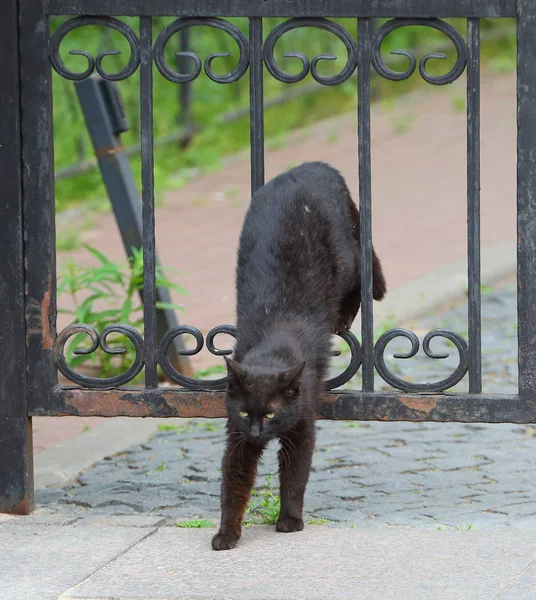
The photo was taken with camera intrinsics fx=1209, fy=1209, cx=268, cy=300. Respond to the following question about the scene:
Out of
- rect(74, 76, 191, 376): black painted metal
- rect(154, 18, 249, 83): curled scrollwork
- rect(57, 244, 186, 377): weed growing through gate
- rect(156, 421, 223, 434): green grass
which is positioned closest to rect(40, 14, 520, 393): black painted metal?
rect(154, 18, 249, 83): curled scrollwork

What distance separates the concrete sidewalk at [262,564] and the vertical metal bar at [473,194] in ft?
1.86

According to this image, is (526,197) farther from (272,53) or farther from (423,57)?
(272,53)

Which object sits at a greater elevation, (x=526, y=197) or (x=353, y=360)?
(x=526, y=197)

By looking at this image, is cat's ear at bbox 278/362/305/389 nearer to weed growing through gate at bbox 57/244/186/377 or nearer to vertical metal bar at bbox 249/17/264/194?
vertical metal bar at bbox 249/17/264/194

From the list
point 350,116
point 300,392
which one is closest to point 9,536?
point 300,392

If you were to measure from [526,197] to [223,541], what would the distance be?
1.34 m

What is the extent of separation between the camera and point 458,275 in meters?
7.53

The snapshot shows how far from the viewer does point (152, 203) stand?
3787 millimetres

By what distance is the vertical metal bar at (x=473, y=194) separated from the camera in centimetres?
360

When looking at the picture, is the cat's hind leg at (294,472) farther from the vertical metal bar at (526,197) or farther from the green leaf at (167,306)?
the green leaf at (167,306)

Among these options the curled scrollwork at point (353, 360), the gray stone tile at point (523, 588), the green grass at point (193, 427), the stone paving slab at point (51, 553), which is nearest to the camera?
the gray stone tile at point (523, 588)

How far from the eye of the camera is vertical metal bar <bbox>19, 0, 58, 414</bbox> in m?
3.73

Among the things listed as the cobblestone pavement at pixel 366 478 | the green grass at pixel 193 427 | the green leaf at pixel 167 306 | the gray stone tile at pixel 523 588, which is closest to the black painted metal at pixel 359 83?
the cobblestone pavement at pixel 366 478

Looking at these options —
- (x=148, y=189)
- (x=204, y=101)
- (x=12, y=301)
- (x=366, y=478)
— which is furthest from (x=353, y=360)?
(x=204, y=101)
